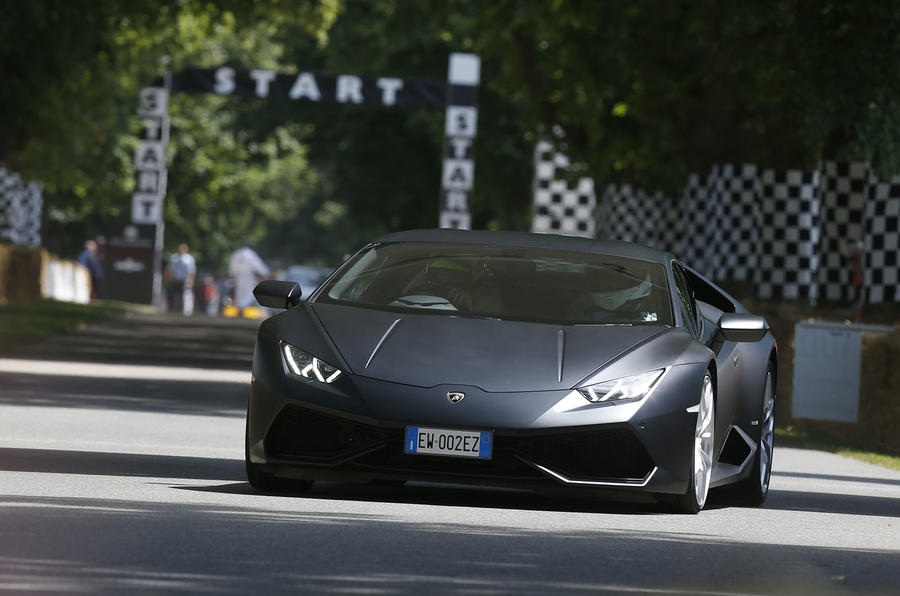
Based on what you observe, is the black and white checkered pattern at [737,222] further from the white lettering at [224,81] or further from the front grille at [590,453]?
the front grille at [590,453]

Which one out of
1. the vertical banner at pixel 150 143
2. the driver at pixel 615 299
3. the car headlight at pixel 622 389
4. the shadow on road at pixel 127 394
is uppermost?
the vertical banner at pixel 150 143

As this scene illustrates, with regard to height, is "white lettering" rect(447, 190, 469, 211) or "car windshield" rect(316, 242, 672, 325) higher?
"white lettering" rect(447, 190, 469, 211)

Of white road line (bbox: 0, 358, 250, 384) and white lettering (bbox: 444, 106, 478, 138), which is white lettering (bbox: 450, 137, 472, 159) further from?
white road line (bbox: 0, 358, 250, 384)

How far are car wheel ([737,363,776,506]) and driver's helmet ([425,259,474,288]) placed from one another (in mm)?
1889

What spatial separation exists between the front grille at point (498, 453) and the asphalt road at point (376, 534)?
8.0 inches

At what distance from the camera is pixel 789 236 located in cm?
2819

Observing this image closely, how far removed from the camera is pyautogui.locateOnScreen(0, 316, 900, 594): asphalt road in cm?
702

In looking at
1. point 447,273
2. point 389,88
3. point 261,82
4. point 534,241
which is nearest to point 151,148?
point 261,82

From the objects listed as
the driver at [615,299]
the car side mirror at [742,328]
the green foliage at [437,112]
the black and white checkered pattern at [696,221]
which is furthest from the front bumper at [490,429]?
the black and white checkered pattern at [696,221]

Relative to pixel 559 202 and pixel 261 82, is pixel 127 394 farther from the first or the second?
pixel 261 82

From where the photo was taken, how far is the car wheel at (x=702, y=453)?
955 cm

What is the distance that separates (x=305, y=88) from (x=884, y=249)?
24.5 meters

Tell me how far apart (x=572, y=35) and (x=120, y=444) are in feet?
81.6

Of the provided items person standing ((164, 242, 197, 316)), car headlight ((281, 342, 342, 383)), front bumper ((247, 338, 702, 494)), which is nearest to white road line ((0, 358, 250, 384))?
car headlight ((281, 342, 342, 383))
